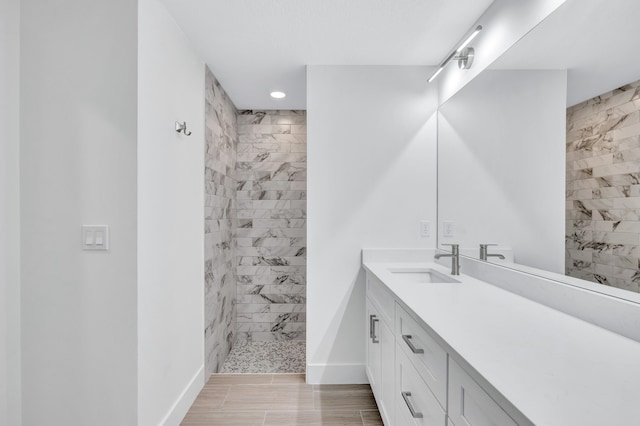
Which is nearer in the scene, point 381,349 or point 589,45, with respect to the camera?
point 589,45

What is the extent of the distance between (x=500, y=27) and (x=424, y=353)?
168 centimetres

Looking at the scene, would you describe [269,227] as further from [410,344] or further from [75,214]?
[410,344]

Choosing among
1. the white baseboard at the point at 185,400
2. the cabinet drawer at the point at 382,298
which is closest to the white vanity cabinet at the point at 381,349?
the cabinet drawer at the point at 382,298

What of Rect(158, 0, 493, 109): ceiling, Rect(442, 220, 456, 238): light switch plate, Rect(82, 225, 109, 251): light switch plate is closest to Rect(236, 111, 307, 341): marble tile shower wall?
Rect(158, 0, 493, 109): ceiling

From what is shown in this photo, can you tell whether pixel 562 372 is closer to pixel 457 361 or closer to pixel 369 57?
pixel 457 361

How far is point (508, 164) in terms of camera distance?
180 centimetres

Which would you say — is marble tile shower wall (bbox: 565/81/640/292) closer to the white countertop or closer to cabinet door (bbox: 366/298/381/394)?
the white countertop

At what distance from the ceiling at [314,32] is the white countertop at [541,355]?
61.6 inches

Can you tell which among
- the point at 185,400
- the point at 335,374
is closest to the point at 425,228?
the point at 335,374

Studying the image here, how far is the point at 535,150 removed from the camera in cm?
153

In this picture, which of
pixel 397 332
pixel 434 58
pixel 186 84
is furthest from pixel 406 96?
pixel 397 332

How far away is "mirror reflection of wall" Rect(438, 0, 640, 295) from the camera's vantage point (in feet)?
3.58

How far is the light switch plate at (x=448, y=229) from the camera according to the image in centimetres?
249

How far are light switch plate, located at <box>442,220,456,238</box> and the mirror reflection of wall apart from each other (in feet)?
1.09
